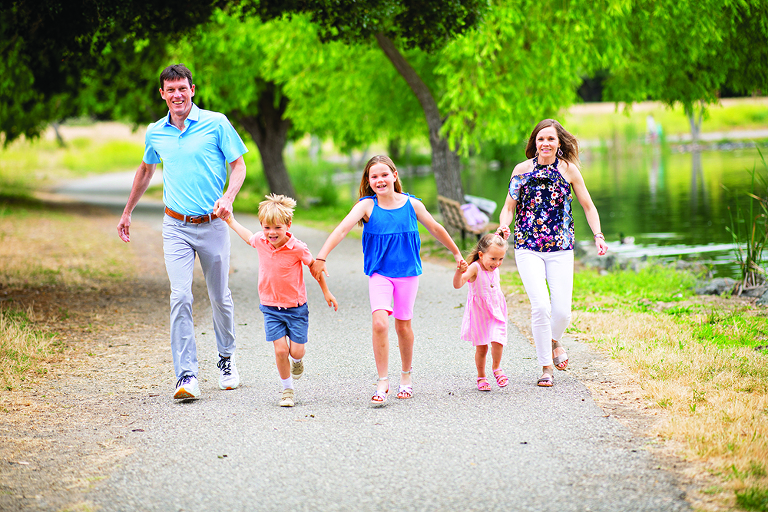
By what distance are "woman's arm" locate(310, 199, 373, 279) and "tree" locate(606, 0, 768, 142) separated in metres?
8.35

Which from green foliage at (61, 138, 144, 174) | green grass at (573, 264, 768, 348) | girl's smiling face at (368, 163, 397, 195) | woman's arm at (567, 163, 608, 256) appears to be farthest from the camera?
green foliage at (61, 138, 144, 174)

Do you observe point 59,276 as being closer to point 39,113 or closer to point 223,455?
point 223,455

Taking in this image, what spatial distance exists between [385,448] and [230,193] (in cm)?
219

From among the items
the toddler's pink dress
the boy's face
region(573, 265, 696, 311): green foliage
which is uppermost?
the boy's face

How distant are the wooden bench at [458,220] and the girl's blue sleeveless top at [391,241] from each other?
27.2 feet

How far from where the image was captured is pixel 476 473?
4227 millimetres

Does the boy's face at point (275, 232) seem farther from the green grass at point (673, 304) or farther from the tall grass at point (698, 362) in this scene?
the green grass at point (673, 304)

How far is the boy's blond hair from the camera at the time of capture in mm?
5328

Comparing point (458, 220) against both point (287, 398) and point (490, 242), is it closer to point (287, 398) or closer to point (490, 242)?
point (490, 242)

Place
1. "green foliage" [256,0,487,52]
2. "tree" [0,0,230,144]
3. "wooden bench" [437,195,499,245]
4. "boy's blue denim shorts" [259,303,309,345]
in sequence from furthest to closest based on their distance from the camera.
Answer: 1. "wooden bench" [437,195,499,245]
2. "green foliage" [256,0,487,52]
3. "tree" [0,0,230,144]
4. "boy's blue denim shorts" [259,303,309,345]

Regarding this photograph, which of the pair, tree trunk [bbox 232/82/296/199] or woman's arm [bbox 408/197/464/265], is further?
tree trunk [bbox 232/82/296/199]

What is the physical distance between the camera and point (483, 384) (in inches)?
228

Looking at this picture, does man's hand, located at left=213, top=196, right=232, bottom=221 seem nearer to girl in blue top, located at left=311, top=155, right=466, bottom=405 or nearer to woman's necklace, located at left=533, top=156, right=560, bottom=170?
girl in blue top, located at left=311, top=155, right=466, bottom=405

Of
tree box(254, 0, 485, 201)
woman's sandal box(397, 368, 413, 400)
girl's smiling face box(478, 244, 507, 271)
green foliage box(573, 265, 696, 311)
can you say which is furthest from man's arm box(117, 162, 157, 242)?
green foliage box(573, 265, 696, 311)
